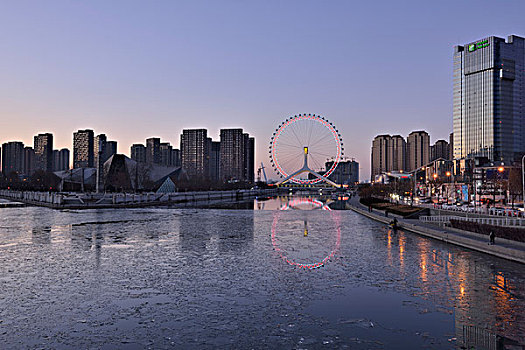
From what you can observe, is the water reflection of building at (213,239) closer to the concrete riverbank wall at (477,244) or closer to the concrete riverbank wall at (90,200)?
the concrete riverbank wall at (477,244)

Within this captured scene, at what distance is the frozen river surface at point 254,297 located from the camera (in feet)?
34.9

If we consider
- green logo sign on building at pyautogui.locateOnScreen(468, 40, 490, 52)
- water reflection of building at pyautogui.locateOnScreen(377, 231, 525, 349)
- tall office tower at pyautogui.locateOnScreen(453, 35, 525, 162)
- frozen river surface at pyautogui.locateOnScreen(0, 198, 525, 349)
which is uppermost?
green logo sign on building at pyautogui.locateOnScreen(468, 40, 490, 52)

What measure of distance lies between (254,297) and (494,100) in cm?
20166

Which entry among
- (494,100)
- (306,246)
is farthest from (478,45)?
(306,246)

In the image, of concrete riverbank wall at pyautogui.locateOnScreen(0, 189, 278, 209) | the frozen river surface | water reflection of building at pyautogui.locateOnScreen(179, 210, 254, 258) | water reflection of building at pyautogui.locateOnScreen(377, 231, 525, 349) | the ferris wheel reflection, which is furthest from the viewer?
concrete riverbank wall at pyautogui.locateOnScreen(0, 189, 278, 209)

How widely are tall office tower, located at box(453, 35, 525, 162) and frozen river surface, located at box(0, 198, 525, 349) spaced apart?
18393cm

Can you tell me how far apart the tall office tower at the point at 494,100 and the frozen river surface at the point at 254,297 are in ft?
603

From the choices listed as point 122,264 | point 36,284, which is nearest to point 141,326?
point 36,284

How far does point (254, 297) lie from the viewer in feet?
46.5

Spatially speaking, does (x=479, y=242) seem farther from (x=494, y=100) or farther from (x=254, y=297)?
(x=494, y=100)

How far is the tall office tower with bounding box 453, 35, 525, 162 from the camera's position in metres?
182

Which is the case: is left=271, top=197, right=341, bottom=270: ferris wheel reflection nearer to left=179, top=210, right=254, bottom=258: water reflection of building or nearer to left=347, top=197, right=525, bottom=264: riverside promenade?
left=179, top=210, right=254, bottom=258: water reflection of building

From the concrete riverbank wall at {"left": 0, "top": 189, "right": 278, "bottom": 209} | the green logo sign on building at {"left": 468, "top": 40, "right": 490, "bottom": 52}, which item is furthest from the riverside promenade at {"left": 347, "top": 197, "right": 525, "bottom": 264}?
the green logo sign on building at {"left": 468, "top": 40, "right": 490, "bottom": 52}

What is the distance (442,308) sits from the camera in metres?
12.9
